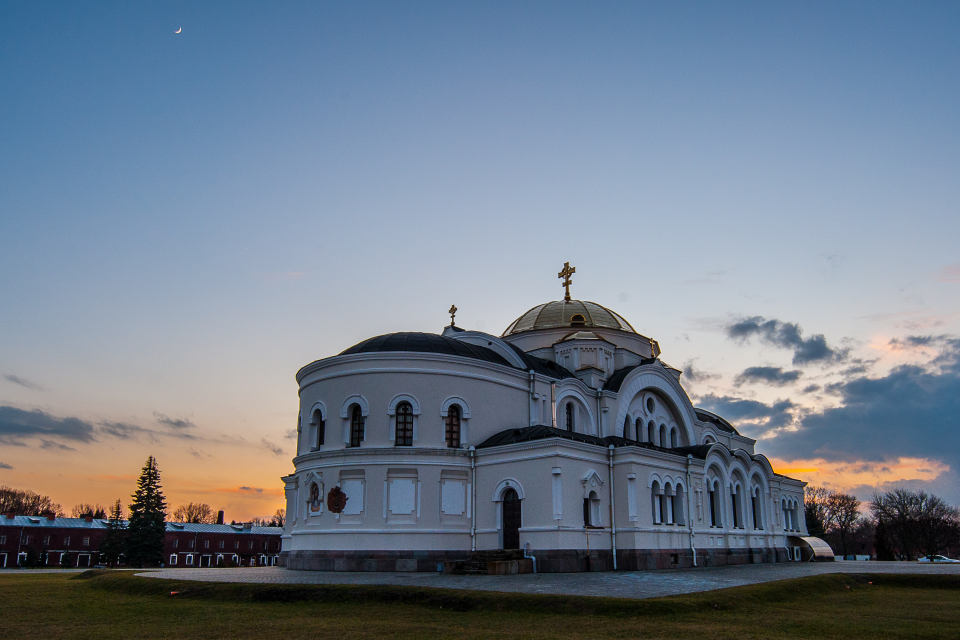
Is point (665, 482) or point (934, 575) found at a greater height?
point (665, 482)

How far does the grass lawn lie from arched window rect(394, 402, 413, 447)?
1099cm

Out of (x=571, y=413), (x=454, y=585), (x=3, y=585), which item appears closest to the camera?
(x=454, y=585)

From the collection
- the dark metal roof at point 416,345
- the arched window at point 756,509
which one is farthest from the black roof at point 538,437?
the arched window at point 756,509

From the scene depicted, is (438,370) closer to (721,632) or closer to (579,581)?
(579,581)

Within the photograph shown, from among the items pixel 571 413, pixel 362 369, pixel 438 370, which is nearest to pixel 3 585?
pixel 362 369

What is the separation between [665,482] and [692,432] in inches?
381

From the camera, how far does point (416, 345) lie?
30.7m

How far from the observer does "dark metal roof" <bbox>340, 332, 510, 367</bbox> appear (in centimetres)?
3053

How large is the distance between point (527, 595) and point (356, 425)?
15570 millimetres

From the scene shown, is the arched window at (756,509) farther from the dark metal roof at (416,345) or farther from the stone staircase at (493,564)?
the stone staircase at (493,564)

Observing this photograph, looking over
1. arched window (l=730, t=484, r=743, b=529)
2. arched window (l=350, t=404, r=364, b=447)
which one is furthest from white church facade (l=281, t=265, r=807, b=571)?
arched window (l=730, t=484, r=743, b=529)

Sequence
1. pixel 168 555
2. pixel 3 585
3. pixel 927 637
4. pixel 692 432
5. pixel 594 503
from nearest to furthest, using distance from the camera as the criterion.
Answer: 1. pixel 927 637
2. pixel 3 585
3. pixel 594 503
4. pixel 692 432
5. pixel 168 555

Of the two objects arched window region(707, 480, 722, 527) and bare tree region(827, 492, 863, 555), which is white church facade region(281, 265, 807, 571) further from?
bare tree region(827, 492, 863, 555)

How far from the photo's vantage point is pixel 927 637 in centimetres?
1173
